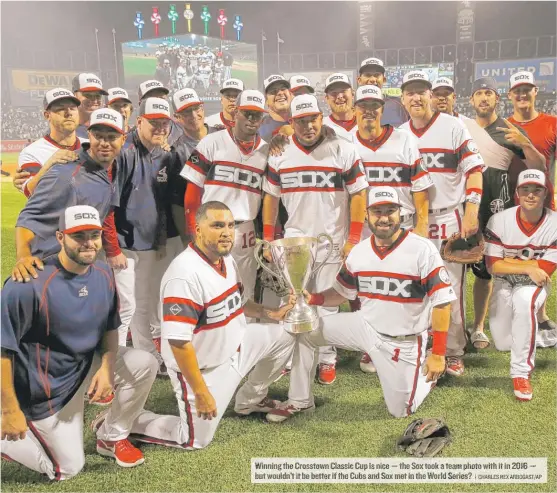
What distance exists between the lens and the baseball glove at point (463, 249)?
3.29 metres

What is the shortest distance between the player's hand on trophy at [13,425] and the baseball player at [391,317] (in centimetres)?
121

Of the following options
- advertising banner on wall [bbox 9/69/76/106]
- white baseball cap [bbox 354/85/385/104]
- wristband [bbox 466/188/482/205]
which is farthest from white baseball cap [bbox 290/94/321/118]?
advertising banner on wall [bbox 9/69/76/106]

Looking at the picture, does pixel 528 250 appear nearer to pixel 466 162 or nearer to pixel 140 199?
pixel 466 162

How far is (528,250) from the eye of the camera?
3.24 metres

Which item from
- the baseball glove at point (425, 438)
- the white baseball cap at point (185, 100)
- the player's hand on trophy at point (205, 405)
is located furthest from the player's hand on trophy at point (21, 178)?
the baseball glove at point (425, 438)

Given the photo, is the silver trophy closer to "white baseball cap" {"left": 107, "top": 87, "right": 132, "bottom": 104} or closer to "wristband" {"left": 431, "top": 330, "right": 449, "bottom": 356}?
"wristband" {"left": 431, "top": 330, "right": 449, "bottom": 356}

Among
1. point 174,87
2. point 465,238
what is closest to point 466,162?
point 465,238

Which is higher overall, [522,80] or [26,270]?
[522,80]

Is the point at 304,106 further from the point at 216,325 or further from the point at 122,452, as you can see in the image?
the point at 122,452

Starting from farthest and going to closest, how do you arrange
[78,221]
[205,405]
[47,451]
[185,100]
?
[185,100], [205,405], [47,451], [78,221]

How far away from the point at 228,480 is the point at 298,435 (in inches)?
18.7

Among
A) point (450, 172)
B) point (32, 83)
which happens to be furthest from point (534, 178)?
point (32, 83)

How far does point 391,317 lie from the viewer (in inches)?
111

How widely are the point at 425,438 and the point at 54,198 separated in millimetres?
2225
